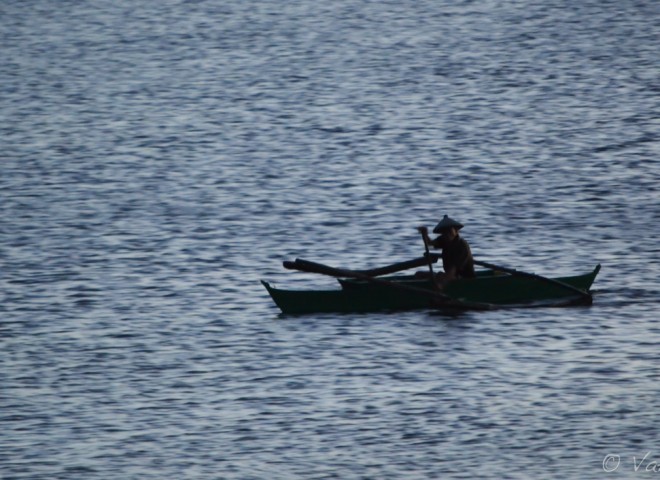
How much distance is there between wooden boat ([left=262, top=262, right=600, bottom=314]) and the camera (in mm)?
23562

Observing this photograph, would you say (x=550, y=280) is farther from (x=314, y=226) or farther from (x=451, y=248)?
(x=314, y=226)

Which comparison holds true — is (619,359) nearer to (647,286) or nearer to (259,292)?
(647,286)

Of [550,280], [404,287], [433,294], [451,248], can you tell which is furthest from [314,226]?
[550,280]

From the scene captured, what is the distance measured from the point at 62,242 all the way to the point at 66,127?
552 inches

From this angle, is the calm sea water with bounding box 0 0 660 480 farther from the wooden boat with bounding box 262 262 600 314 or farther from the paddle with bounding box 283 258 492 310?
the paddle with bounding box 283 258 492 310

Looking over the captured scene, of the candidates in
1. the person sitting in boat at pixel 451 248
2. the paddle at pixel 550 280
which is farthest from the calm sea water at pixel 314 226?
the person sitting in boat at pixel 451 248

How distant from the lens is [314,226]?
108ft

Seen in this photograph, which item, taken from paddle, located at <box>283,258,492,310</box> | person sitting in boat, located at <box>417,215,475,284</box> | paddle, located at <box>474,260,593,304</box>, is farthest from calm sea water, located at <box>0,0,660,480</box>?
person sitting in boat, located at <box>417,215,475,284</box>

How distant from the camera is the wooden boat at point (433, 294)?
23562 mm

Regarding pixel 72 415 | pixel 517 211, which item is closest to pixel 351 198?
pixel 517 211

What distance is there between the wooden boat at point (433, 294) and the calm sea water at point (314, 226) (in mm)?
288

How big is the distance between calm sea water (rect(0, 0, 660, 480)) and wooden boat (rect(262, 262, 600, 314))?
0.95 feet

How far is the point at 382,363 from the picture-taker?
867 inches

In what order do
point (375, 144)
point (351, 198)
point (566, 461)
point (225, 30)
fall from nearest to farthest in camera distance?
point (566, 461)
point (351, 198)
point (375, 144)
point (225, 30)
